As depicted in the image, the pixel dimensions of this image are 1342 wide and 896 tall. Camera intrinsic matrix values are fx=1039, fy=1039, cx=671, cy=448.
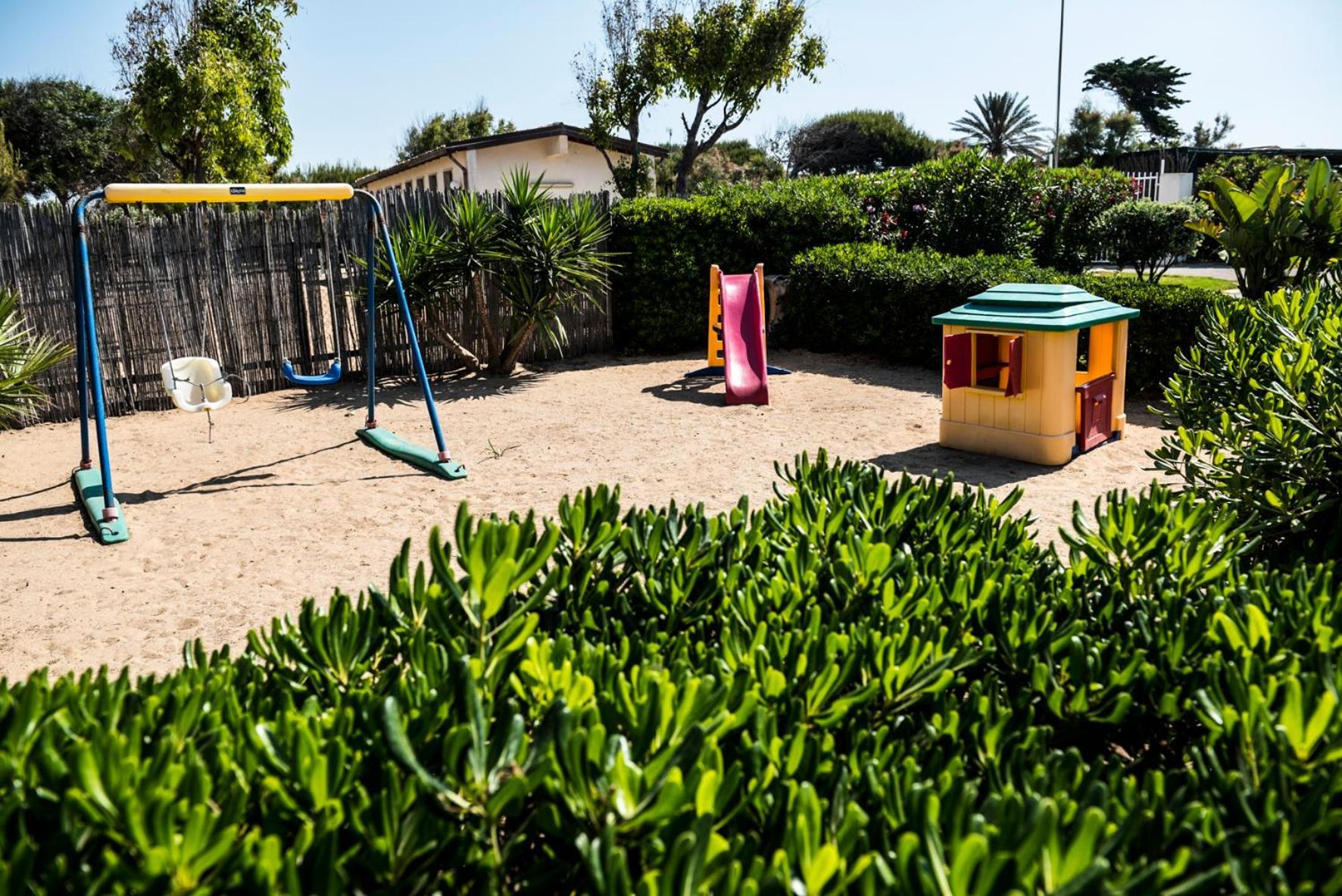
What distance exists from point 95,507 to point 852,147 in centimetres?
6004

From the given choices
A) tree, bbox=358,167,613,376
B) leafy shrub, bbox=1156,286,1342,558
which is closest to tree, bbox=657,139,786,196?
tree, bbox=358,167,613,376

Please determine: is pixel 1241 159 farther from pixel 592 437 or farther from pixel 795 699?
pixel 795 699

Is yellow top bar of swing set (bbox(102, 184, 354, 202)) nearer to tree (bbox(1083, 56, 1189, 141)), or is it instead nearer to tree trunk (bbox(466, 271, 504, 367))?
tree trunk (bbox(466, 271, 504, 367))

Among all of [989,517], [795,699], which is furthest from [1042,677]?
[989,517]

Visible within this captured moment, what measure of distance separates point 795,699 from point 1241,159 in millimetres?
35702

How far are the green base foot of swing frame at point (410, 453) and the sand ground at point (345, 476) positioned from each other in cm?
10

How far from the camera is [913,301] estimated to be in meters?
11.6

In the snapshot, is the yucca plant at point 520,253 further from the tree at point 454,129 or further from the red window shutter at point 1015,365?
the tree at point 454,129

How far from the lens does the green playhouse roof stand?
7.55 metres

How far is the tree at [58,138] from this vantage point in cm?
4822

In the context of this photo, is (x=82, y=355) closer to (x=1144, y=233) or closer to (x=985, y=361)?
(x=985, y=361)

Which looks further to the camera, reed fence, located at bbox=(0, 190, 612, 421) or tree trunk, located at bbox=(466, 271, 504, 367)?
tree trunk, located at bbox=(466, 271, 504, 367)

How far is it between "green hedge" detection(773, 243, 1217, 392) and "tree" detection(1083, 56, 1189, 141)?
7264 cm

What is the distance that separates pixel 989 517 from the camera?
2.84 m
